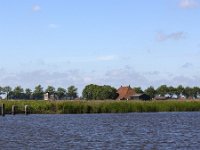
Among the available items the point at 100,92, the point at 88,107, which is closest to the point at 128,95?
the point at 100,92

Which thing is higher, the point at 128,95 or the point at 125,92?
the point at 125,92

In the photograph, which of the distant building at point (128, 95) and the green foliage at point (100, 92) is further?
the green foliage at point (100, 92)

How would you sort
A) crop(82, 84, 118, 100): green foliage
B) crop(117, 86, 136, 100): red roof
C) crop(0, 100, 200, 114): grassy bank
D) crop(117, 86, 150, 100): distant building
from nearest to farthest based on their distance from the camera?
crop(0, 100, 200, 114): grassy bank → crop(117, 86, 150, 100): distant building → crop(117, 86, 136, 100): red roof → crop(82, 84, 118, 100): green foliage

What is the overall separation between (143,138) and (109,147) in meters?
6.35

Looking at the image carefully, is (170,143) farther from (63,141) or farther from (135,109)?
(135,109)

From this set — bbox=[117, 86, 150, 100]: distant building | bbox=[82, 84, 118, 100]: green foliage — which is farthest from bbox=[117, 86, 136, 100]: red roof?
bbox=[82, 84, 118, 100]: green foliage

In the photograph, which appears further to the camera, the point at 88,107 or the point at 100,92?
the point at 100,92

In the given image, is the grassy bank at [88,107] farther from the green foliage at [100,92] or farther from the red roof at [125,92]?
the green foliage at [100,92]

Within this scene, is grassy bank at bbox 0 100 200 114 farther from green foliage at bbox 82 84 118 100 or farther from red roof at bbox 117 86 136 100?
green foliage at bbox 82 84 118 100

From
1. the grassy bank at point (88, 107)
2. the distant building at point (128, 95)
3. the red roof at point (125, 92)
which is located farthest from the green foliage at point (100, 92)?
the grassy bank at point (88, 107)

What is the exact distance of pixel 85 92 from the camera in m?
175

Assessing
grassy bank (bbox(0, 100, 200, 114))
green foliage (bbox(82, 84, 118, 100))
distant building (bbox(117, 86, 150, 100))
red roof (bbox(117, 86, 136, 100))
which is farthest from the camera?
green foliage (bbox(82, 84, 118, 100))

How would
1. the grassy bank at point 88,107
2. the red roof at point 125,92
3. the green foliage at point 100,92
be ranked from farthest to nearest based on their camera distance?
the green foliage at point 100,92 → the red roof at point 125,92 → the grassy bank at point 88,107

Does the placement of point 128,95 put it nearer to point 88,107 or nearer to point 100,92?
point 100,92
